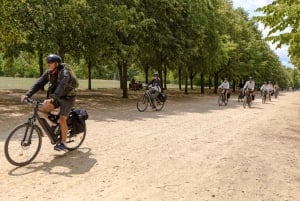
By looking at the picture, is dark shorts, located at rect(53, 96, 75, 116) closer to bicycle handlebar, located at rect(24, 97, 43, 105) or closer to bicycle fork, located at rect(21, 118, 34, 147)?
bicycle handlebar, located at rect(24, 97, 43, 105)

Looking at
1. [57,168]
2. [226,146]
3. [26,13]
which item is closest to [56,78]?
[57,168]

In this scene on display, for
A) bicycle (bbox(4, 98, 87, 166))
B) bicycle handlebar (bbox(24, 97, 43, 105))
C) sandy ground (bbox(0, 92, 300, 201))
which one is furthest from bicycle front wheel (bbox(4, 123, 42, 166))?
bicycle handlebar (bbox(24, 97, 43, 105))

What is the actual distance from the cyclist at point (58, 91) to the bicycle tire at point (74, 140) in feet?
1.22

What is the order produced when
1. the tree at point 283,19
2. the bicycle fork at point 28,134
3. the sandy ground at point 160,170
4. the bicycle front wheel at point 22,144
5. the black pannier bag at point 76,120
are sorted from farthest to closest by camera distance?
the tree at point 283,19 → the black pannier bag at point 76,120 → the bicycle fork at point 28,134 → the bicycle front wheel at point 22,144 → the sandy ground at point 160,170

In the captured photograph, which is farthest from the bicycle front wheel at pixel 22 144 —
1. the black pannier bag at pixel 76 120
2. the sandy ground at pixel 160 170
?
the black pannier bag at pixel 76 120

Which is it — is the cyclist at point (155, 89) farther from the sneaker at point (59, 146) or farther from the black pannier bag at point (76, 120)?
the sneaker at point (59, 146)

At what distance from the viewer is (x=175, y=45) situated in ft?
93.6

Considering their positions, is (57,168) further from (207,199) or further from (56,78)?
(207,199)

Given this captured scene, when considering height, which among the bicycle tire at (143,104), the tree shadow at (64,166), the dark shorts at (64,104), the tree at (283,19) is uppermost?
the tree at (283,19)

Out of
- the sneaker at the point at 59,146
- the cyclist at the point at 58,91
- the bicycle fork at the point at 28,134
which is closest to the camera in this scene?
the bicycle fork at the point at 28,134

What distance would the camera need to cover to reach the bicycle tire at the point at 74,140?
8.44 meters

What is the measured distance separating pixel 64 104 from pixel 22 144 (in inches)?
41.8

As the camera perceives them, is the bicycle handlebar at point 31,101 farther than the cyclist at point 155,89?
No

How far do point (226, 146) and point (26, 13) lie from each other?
44.6 feet
